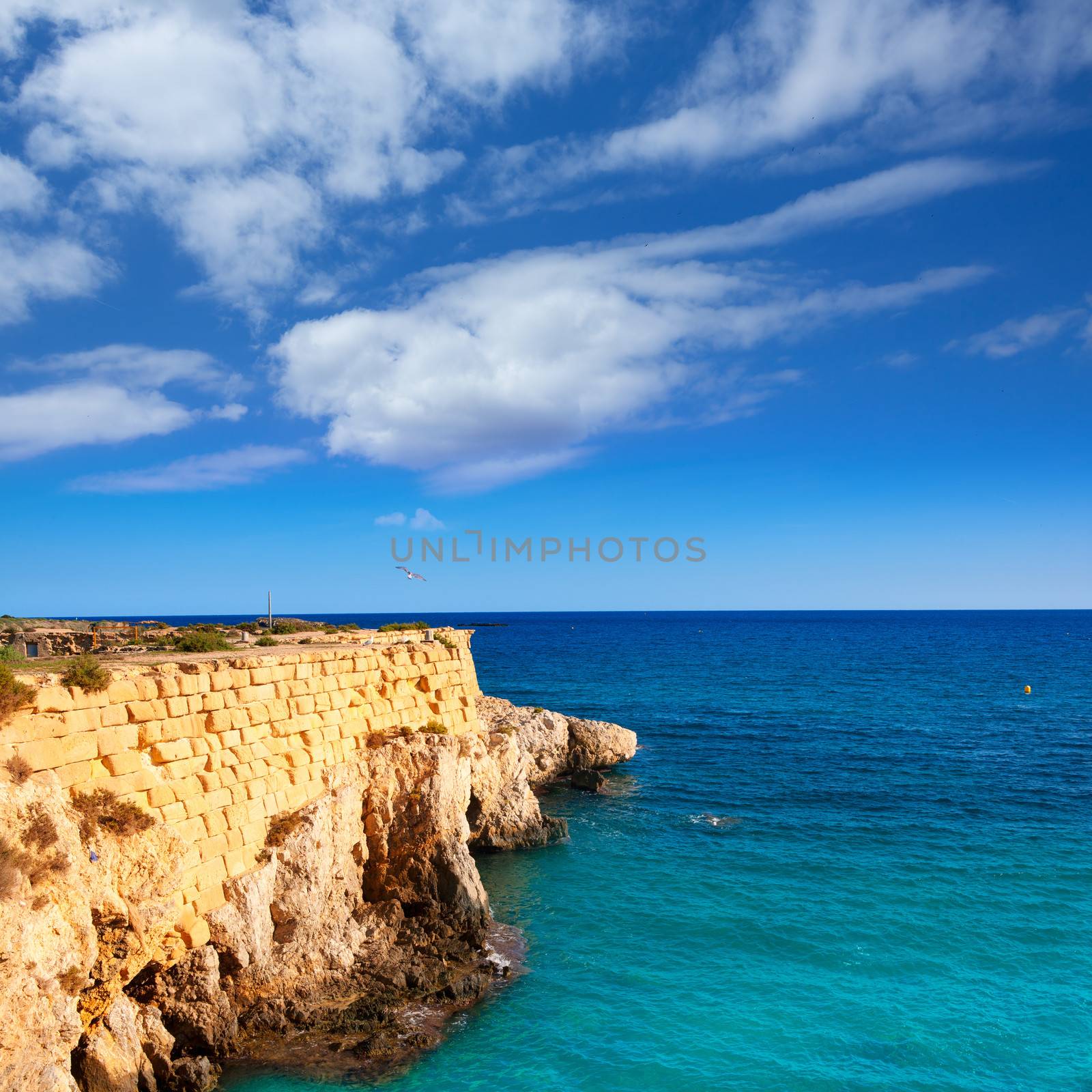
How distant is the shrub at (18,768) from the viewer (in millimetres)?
8812

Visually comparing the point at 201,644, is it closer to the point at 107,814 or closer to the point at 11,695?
the point at 107,814

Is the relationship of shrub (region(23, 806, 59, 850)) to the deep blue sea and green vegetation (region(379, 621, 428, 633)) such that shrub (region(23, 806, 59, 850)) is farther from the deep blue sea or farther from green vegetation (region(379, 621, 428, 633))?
green vegetation (region(379, 621, 428, 633))

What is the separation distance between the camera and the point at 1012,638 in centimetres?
11094

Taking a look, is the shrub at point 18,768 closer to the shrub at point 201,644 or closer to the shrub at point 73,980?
the shrub at point 73,980

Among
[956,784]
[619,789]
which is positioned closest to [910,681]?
[956,784]

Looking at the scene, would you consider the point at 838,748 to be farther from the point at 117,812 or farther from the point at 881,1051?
the point at 117,812

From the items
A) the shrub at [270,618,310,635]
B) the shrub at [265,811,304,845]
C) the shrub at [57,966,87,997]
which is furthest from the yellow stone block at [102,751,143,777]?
the shrub at [270,618,310,635]

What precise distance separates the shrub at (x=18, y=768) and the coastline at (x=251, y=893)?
0.13m

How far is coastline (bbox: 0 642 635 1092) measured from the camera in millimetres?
8914

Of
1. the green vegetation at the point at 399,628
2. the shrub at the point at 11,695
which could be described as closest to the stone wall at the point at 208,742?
the shrub at the point at 11,695

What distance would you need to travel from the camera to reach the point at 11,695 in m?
9.11

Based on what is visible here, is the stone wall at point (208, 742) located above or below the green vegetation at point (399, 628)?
below

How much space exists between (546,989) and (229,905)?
581 cm

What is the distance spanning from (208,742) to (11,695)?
11.7ft
